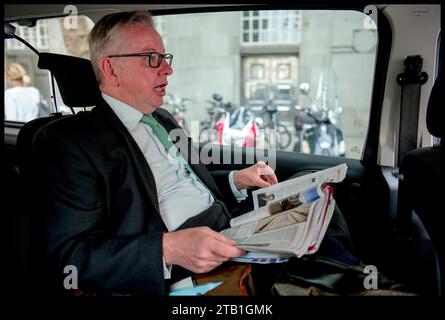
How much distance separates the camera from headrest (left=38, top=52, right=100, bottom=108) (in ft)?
4.28

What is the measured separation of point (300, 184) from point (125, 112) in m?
0.62

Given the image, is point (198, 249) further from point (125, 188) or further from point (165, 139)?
point (165, 139)

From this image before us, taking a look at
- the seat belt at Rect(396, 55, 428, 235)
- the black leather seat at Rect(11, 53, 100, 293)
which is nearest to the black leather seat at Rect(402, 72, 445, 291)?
the seat belt at Rect(396, 55, 428, 235)

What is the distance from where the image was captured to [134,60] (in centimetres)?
124

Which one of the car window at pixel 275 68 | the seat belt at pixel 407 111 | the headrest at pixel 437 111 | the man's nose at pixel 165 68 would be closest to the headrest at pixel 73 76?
the man's nose at pixel 165 68

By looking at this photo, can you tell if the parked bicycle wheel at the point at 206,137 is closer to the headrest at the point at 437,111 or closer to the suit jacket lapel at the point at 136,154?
the suit jacket lapel at the point at 136,154

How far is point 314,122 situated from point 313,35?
3474mm

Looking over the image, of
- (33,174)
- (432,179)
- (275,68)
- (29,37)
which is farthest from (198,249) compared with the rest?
(275,68)

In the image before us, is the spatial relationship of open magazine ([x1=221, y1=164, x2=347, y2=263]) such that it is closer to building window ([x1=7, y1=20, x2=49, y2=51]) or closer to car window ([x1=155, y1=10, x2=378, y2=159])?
building window ([x1=7, y1=20, x2=49, y2=51])

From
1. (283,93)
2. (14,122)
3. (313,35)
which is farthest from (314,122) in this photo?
(14,122)

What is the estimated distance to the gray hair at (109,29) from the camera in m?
1.21

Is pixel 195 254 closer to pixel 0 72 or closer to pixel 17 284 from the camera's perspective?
pixel 17 284

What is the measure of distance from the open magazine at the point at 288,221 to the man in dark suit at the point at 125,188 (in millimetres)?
72

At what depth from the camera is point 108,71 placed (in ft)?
4.09
